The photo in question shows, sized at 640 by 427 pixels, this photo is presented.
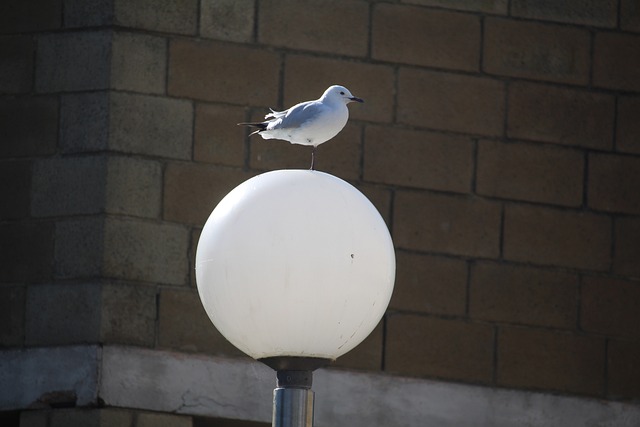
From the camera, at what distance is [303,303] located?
13.4 feet

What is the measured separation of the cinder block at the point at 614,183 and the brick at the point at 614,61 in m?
0.40

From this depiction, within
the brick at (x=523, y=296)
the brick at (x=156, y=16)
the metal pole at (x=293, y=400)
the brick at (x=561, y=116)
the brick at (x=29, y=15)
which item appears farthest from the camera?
the brick at (x=561, y=116)

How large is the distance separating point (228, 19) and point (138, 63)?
52 cm

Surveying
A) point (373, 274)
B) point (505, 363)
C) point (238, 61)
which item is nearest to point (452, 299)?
point (505, 363)

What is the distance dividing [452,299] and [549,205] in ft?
2.51

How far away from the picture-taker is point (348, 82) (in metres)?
7.58

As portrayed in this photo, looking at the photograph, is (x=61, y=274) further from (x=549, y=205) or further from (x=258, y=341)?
(x=258, y=341)

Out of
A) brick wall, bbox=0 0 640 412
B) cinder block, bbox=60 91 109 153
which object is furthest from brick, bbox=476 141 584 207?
cinder block, bbox=60 91 109 153

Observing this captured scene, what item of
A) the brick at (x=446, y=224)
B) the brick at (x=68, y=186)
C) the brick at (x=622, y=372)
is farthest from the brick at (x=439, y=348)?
the brick at (x=68, y=186)

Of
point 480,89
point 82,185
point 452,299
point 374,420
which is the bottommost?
point 374,420

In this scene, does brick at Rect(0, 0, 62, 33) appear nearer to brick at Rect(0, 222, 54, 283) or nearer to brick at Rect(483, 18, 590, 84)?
brick at Rect(0, 222, 54, 283)

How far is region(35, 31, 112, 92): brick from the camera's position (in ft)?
24.2

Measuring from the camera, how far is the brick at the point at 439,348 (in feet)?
24.6

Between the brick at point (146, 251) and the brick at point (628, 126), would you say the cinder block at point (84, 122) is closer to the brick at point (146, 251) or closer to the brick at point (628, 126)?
the brick at point (146, 251)
